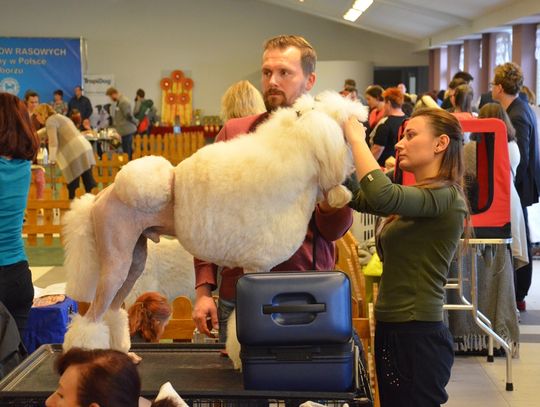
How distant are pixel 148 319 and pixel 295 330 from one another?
1848 millimetres

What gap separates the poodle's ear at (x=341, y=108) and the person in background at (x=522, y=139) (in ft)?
14.3

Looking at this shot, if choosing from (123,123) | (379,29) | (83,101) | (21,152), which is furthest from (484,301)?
(379,29)

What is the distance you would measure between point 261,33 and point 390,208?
24017 millimetres

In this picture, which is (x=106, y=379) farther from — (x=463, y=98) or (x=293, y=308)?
(x=463, y=98)

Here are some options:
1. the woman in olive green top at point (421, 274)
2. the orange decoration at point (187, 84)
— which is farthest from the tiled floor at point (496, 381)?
the orange decoration at point (187, 84)

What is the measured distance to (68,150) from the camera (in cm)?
1072

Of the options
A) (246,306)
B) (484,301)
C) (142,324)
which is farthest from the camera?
(484,301)

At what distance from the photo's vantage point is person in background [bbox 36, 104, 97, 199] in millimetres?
Result: 10562

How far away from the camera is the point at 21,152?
138 inches

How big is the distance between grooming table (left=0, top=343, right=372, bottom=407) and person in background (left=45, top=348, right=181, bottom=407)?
0.26 meters

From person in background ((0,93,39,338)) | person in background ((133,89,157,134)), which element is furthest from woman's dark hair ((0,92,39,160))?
person in background ((133,89,157,134))

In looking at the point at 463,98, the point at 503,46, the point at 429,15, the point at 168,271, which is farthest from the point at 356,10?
the point at 168,271

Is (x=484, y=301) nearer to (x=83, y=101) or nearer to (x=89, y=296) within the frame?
(x=89, y=296)

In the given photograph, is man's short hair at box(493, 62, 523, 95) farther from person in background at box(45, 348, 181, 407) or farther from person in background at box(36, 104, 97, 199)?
person in background at box(36, 104, 97, 199)
